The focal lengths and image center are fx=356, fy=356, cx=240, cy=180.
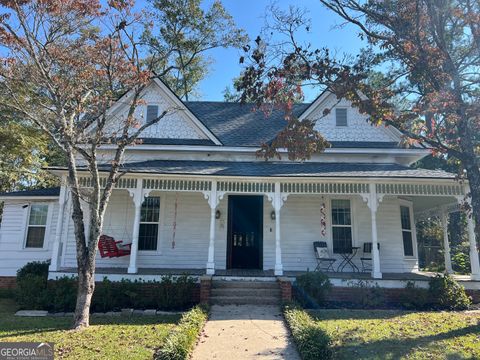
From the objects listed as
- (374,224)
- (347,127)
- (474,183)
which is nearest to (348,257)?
(374,224)

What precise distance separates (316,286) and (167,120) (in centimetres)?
871

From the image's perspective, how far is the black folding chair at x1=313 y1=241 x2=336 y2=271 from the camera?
479 inches

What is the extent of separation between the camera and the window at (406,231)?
13.7 metres

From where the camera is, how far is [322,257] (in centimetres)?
1213

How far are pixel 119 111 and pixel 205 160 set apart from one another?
4.19m

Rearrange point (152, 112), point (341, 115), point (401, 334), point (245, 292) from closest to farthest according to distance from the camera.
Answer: point (401, 334) < point (245, 292) < point (152, 112) < point (341, 115)

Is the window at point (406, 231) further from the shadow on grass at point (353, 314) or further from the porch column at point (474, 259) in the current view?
the shadow on grass at point (353, 314)

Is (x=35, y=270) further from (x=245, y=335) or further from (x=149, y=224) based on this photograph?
(x=245, y=335)

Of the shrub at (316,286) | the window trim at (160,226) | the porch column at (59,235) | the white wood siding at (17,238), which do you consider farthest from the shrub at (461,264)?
the white wood siding at (17,238)

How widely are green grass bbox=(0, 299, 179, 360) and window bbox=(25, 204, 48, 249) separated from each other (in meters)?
4.59

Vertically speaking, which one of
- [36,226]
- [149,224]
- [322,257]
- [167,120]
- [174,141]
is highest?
[167,120]

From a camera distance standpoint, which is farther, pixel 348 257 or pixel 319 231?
pixel 319 231

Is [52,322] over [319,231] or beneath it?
beneath

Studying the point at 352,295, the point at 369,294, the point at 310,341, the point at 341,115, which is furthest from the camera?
the point at 341,115
